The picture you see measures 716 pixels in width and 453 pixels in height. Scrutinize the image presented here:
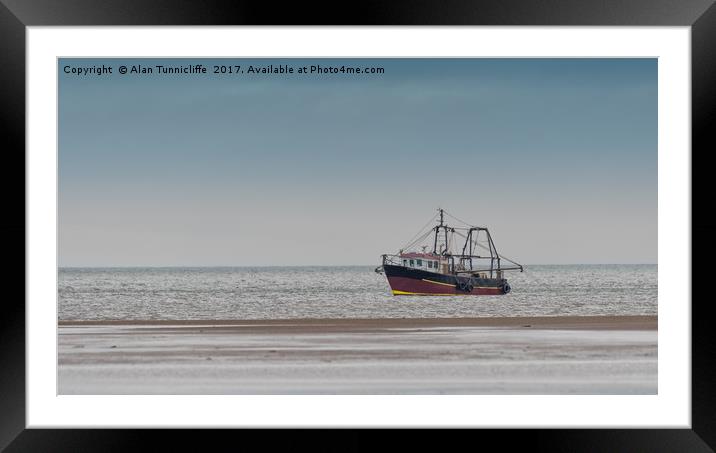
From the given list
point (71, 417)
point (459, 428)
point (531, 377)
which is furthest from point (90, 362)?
point (459, 428)

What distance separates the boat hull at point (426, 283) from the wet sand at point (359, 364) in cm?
938

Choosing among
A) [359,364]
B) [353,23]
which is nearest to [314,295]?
[359,364]

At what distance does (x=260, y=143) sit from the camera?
2403cm

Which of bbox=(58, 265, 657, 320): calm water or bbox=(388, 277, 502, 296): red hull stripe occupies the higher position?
bbox=(388, 277, 502, 296): red hull stripe

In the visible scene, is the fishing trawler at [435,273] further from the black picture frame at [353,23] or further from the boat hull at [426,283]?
the black picture frame at [353,23]

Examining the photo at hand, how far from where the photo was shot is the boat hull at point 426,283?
20.0m

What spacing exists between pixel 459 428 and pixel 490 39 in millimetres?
2183

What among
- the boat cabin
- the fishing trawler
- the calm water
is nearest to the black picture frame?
the calm water

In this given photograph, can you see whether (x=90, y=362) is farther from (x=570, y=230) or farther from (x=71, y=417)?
(x=570, y=230)

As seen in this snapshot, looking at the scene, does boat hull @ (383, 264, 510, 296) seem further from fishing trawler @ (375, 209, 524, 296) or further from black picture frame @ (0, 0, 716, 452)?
black picture frame @ (0, 0, 716, 452)

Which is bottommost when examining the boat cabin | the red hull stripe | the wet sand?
the red hull stripe

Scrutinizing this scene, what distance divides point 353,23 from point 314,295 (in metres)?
22.9

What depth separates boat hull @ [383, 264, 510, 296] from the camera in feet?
65.8

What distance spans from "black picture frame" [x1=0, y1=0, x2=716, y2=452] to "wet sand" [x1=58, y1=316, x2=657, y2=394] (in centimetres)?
162
